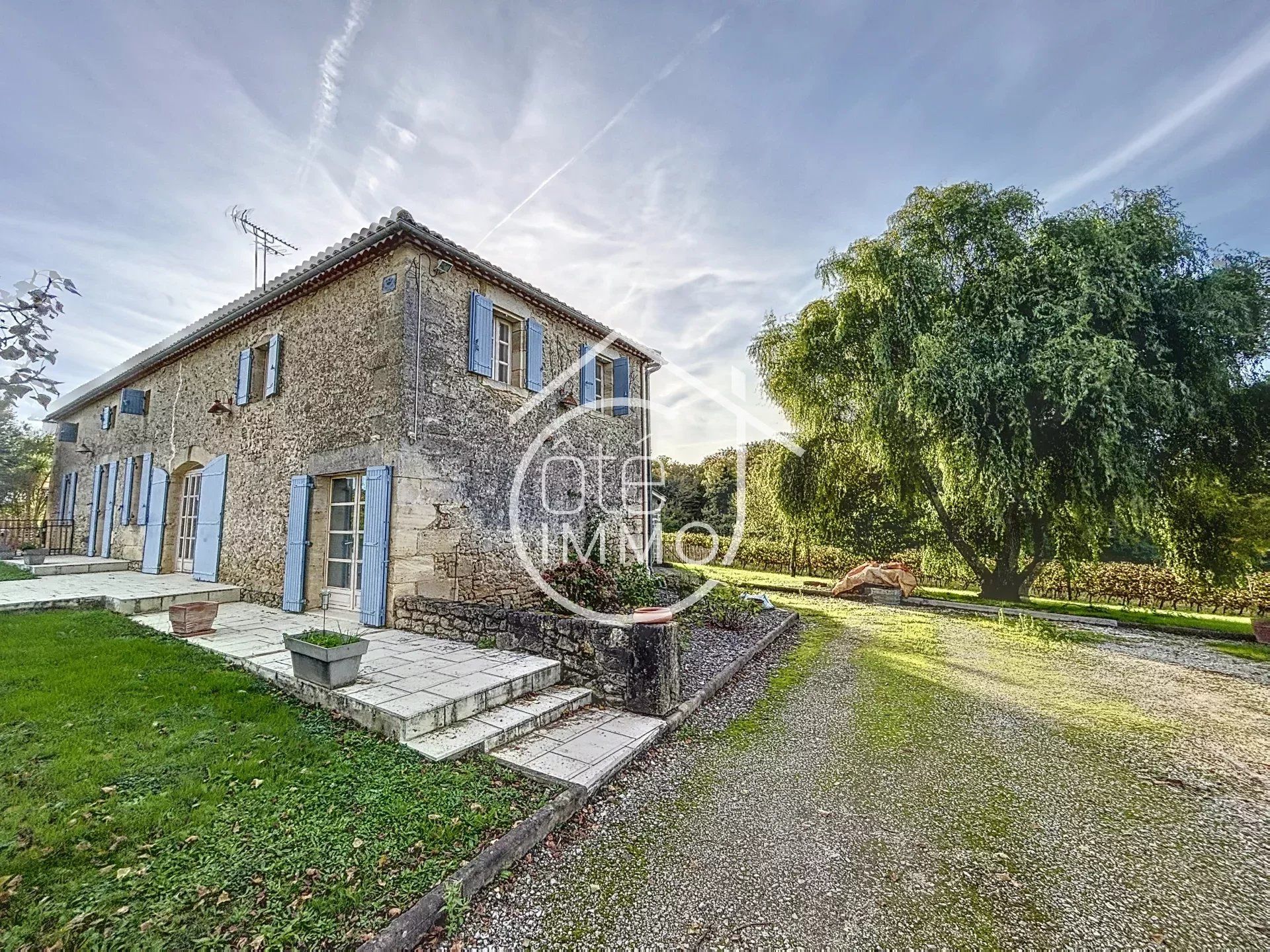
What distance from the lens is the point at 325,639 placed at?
4.03m

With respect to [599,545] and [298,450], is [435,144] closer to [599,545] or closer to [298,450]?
[298,450]

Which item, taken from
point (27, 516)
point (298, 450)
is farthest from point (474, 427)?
point (27, 516)

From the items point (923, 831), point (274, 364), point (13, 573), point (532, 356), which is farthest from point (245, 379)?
point (923, 831)

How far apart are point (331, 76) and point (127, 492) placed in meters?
11.1

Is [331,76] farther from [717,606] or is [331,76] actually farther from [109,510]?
[109,510]

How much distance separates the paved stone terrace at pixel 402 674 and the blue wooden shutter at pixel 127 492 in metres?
6.98

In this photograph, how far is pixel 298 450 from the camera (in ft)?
24.3

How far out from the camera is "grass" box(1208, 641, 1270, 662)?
7.53 meters

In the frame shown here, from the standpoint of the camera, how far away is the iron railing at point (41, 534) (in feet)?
45.2

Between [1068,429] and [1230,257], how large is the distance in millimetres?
4230

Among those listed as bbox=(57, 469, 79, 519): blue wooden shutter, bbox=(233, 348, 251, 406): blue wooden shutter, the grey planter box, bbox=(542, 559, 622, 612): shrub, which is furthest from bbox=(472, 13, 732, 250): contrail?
bbox=(57, 469, 79, 519): blue wooden shutter

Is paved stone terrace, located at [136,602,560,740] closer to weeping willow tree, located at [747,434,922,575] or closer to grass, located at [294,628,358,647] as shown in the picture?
grass, located at [294,628,358,647]

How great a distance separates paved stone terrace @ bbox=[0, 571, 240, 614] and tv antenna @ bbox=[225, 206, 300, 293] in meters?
5.57

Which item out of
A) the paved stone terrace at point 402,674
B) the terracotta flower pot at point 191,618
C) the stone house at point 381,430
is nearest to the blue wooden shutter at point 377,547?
the stone house at point 381,430
